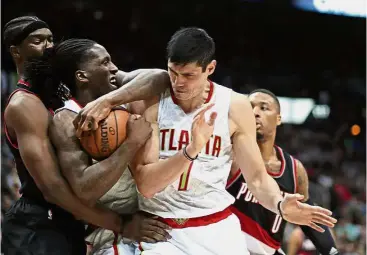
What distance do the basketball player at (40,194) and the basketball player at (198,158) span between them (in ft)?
0.65

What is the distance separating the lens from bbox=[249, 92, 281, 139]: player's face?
16.5 feet

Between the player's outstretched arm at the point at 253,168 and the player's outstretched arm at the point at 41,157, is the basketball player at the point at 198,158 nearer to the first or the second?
the player's outstretched arm at the point at 253,168

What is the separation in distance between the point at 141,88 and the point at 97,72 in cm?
25

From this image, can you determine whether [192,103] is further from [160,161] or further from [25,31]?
[25,31]

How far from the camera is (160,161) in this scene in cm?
333

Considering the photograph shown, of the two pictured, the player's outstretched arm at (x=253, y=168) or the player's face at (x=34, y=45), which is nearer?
the player's outstretched arm at (x=253, y=168)

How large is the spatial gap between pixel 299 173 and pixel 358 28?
10.7 meters

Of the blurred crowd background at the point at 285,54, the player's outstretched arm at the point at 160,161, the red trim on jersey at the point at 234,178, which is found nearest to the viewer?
the player's outstretched arm at the point at 160,161

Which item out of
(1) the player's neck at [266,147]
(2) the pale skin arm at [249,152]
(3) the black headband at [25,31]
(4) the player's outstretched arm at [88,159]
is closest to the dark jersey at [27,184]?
(4) the player's outstretched arm at [88,159]

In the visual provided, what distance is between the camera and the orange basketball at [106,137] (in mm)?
3242

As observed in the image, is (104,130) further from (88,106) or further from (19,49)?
(19,49)

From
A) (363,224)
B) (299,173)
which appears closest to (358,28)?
(363,224)

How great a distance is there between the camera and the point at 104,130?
3.24 metres

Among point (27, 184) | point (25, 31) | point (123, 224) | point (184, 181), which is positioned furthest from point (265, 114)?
point (27, 184)
